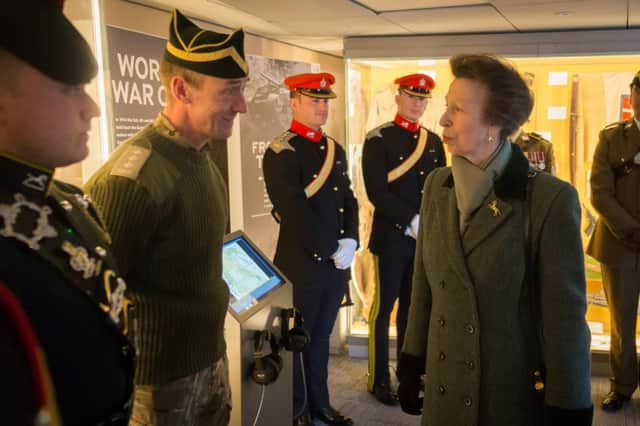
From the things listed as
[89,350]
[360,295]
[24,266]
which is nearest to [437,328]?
[89,350]

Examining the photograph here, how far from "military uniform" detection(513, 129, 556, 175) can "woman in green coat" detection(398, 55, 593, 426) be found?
8.37 feet

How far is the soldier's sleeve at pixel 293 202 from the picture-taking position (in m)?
3.17

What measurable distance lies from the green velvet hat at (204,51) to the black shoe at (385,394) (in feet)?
8.34

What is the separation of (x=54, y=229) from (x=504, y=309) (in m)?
1.11

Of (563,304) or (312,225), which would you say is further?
(312,225)

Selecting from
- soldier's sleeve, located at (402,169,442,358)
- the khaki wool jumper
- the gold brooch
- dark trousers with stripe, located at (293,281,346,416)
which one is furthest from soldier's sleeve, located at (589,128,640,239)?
the khaki wool jumper

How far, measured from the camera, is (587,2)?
3.14 m

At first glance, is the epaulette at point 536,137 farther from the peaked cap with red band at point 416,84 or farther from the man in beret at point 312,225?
the man in beret at point 312,225

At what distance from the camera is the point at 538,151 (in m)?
4.16

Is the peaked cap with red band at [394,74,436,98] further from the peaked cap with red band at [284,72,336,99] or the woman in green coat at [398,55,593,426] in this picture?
the woman in green coat at [398,55,593,426]

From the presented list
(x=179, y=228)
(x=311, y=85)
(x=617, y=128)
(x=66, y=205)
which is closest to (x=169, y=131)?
(x=179, y=228)

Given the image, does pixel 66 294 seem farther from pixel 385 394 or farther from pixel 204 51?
pixel 385 394

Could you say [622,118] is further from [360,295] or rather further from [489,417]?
[489,417]

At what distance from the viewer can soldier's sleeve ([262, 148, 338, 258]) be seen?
3172mm
